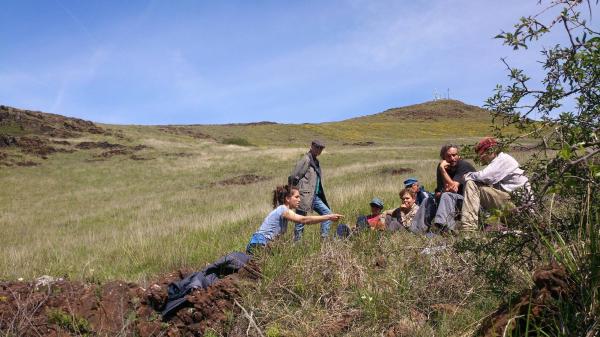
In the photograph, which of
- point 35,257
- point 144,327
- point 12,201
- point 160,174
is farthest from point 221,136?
point 144,327

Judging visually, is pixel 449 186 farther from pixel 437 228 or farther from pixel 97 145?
pixel 97 145

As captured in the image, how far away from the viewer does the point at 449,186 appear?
721 centimetres

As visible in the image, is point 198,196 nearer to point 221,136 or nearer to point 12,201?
point 12,201

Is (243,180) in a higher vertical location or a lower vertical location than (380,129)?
lower

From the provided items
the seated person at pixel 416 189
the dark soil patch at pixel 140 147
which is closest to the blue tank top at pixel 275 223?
the seated person at pixel 416 189

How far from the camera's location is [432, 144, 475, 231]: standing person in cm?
622

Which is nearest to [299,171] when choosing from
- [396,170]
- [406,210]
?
[406,210]

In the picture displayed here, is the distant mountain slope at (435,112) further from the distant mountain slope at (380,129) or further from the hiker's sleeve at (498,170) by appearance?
the hiker's sleeve at (498,170)

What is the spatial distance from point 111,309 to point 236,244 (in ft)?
9.56

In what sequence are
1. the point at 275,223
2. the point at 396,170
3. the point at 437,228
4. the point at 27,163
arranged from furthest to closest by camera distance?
1. the point at 27,163
2. the point at 396,170
3. the point at 275,223
4. the point at 437,228

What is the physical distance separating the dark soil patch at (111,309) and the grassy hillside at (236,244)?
0.78 ft

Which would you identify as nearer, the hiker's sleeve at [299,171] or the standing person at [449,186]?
the standing person at [449,186]

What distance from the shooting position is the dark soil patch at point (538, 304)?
100 inches

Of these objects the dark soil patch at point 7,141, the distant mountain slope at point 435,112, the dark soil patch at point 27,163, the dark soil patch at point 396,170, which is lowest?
the dark soil patch at point 27,163
